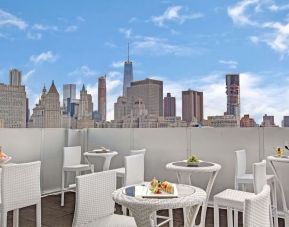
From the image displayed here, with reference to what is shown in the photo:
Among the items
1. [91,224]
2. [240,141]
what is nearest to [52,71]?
[240,141]

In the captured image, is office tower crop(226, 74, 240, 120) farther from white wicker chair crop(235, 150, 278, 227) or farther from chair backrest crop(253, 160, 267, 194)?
chair backrest crop(253, 160, 267, 194)

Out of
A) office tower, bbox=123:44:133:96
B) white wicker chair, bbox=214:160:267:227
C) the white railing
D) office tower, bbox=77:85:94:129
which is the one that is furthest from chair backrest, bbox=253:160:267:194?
office tower, bbox=123:44:133:96

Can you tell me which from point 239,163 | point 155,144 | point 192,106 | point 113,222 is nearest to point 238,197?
point 239,163

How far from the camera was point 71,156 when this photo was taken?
6.21m

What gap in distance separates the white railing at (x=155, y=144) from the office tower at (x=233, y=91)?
1.11 m

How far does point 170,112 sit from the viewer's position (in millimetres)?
7418

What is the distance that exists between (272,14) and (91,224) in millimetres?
7455

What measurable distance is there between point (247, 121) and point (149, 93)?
3.43m

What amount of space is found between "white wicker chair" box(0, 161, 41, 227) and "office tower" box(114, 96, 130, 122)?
13.9 ft

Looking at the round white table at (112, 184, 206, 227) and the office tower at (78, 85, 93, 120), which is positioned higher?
the office tower at (78, 85, 93, 120)

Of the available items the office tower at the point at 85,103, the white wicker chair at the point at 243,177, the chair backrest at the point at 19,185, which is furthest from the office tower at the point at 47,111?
the white wicker chair at the point at 243,177

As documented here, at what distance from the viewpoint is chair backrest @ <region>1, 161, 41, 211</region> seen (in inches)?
126

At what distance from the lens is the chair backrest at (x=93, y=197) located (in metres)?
2.55

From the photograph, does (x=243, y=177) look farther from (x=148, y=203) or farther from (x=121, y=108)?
(x=121, y=108)
